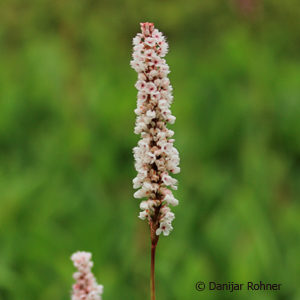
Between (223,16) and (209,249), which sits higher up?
(223,16)

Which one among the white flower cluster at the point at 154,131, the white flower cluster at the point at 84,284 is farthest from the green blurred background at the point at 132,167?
the white flower cluster at the point at 154,131

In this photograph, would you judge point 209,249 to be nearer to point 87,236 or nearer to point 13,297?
point 87,236

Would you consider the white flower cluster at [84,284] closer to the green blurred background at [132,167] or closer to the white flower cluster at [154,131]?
the white flower cluster at [154,131]

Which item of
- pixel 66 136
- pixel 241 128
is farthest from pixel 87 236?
pixel 241 128

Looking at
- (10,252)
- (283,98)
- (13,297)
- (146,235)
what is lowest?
(13,297)

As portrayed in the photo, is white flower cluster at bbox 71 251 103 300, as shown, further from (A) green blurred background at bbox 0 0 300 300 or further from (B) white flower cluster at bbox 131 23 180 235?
(A) green blurred background at bbox 0 0 300 300

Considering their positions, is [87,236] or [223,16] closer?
[87,236]
